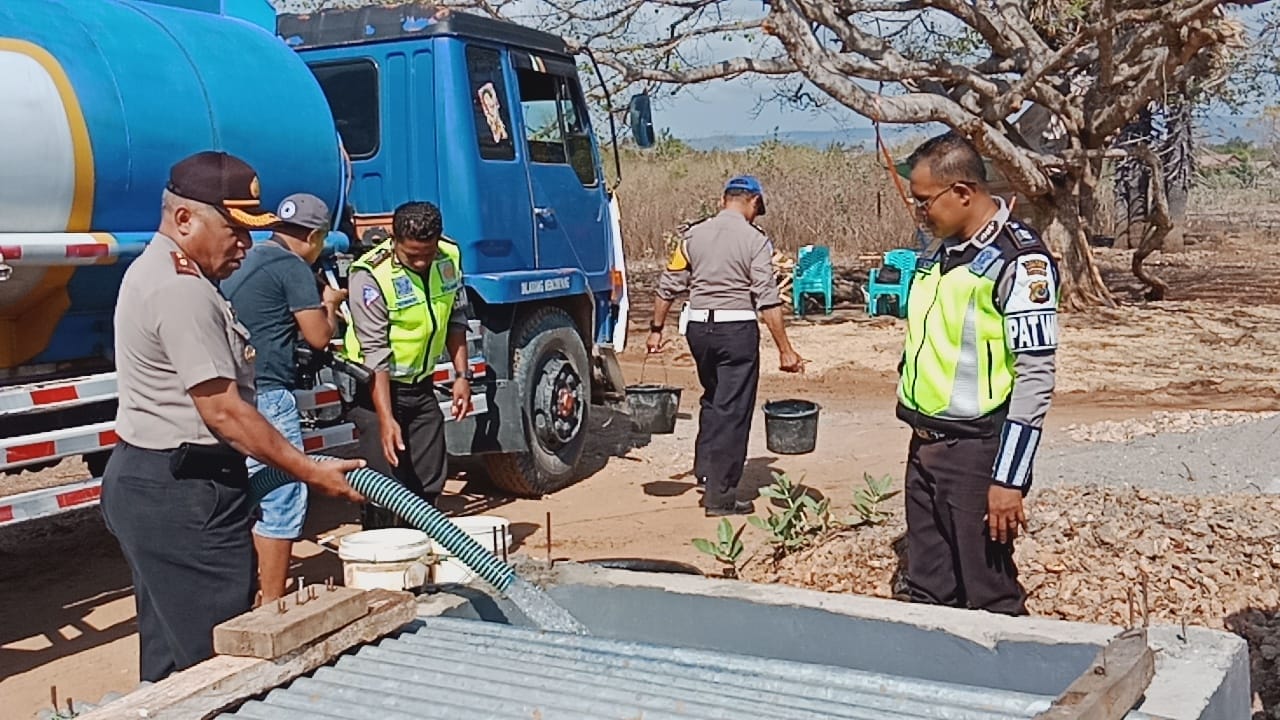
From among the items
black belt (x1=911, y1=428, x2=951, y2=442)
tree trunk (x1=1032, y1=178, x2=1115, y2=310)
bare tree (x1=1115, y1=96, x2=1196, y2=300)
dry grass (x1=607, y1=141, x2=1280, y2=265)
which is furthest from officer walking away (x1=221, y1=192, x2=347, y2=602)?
dry grass (x1=607, y1=141, x2=1280, y2=265)

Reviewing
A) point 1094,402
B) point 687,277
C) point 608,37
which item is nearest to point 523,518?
point 687,277

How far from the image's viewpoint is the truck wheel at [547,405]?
8125 mm

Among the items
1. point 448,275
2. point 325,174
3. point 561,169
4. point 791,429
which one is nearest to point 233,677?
point 448,275

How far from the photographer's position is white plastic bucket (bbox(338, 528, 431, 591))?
4.68 meters

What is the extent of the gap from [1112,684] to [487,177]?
576 cm

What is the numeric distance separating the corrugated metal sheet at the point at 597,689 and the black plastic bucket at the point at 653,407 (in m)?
6.51

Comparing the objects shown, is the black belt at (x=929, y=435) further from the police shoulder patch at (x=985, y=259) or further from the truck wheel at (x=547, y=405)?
the truck wheel at (x=547, y=405)

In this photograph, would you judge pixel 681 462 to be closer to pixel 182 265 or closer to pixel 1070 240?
pixel 182 265

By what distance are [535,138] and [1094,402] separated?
19.9 ft

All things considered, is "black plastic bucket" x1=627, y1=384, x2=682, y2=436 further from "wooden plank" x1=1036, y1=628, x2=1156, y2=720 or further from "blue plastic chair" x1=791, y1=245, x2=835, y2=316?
"blue plastic chair" x1=791, y1=245, x2=835, y2=316

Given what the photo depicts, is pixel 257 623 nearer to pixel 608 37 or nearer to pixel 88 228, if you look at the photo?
pixel 88 228

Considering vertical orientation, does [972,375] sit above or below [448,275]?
below

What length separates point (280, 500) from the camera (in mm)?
5293

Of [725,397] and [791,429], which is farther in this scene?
[791,429]
